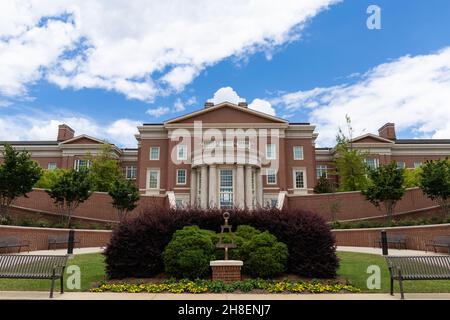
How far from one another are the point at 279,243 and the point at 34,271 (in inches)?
259

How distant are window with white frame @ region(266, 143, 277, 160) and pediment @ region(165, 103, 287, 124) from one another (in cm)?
294

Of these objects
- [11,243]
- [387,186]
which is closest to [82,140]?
[11,243]

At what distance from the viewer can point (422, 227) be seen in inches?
736

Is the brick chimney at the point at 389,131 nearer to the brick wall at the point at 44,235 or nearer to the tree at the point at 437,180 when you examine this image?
the tree at the point at 437,180

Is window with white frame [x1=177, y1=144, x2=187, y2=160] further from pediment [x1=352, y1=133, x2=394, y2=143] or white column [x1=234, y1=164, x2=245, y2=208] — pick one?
pediment [x1=352, y1=133, x2=394, y2=143]

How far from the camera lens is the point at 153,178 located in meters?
43.4

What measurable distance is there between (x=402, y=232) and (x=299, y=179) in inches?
935

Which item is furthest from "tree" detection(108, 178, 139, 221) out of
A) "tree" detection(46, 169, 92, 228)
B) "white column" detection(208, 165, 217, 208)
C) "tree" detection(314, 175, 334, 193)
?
"tree" detection(314, 175, 334, 193)

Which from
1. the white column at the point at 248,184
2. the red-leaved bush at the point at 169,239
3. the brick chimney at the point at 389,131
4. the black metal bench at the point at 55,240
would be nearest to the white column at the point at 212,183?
the white column at the point at 248,184

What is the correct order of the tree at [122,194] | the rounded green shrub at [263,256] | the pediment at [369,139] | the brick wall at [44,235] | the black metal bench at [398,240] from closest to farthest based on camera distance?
1. the rounded green shrub at [263,256]
2. the brick wall at [44,235]
3. the black metal bench at [398,240]
4. the tree at [122,194]
5. the pediment at [369,139]

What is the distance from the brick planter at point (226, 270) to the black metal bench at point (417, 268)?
12.5 ft

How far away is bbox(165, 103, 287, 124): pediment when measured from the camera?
138 ft

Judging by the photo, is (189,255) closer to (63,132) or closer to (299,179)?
(299,179)

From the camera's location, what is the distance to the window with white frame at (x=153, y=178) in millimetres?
43000
